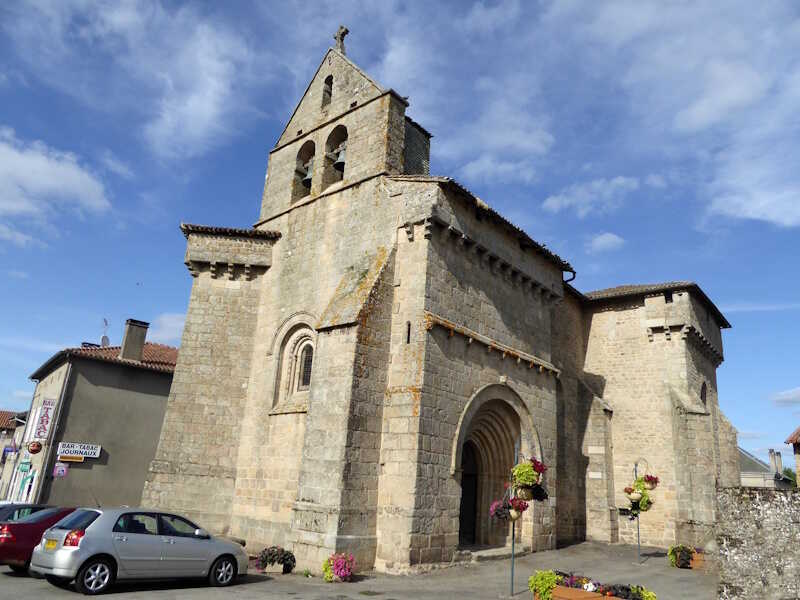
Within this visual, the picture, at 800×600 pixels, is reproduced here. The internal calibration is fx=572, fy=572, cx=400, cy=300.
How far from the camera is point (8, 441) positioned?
3008cm

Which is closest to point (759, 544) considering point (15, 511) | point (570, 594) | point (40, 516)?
point (570, 594)

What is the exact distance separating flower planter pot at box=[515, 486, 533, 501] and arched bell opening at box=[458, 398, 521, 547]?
136 inches

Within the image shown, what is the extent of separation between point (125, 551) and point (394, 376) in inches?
220

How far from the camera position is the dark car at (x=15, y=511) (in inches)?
425

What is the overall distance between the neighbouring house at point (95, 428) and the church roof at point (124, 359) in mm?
47

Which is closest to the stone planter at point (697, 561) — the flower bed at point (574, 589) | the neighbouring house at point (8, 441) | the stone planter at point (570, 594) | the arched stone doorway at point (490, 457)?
the arched stone doorway at point (490, 457)

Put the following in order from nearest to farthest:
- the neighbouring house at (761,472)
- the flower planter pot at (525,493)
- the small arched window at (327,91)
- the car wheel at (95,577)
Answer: the car wheel at (95,577)
the flower planter pot at (525,493)
the small arched window at (327,91)
the neighbouring house at (761,472)

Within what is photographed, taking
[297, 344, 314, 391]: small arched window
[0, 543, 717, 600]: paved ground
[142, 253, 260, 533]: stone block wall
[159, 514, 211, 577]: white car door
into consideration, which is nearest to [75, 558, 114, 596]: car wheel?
[0, 543, 717, 600]: paved ground

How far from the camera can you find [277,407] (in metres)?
13.8

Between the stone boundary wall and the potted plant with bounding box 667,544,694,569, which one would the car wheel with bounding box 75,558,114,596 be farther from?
the potted plant with bounding box 667,544,694,569

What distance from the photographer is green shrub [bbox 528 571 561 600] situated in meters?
7.79

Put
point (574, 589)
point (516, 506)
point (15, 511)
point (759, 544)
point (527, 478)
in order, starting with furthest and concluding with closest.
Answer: point (15, 511), point (527, 478), point (516, 506), point (574, 589), point (759, 544)

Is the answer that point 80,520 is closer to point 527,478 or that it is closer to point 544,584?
point 544,584

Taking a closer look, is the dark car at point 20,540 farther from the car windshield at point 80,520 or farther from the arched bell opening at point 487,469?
the arched bell opening at point 487,469
